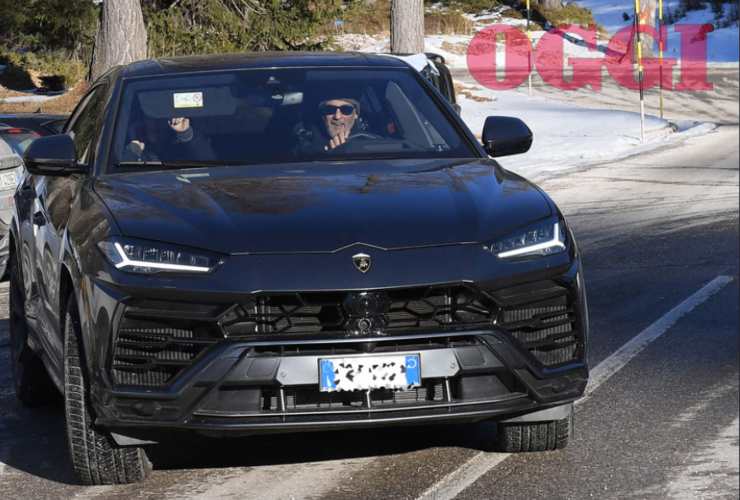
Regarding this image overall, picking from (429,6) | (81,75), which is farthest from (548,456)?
(429,6)

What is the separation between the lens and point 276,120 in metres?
6.89

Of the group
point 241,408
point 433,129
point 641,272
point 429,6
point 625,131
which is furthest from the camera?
point 429,6

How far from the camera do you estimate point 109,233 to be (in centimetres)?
565

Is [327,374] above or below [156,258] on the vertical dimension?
below

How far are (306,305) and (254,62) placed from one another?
2.16 metres

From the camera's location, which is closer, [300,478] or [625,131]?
[300,478]

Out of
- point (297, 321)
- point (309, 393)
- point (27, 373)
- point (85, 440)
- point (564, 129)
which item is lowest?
point (564, 129)

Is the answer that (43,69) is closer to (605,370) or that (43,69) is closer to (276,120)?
(605,370)

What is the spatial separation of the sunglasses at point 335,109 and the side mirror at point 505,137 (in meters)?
0.61

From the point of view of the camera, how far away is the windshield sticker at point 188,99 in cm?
691

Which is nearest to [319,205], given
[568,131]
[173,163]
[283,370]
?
[283,370]

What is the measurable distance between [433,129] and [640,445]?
5.58 ft

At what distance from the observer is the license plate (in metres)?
5.32

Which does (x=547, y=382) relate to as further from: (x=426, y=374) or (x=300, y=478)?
(x=300, y=478)
